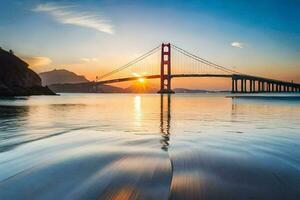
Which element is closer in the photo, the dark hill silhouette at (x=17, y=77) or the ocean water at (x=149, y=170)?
the ocean water at (x=149, y=170)

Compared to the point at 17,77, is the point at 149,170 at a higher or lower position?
lower

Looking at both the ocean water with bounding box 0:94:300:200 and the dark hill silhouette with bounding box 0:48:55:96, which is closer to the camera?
the ocean water with bounding box 0:94:300:200

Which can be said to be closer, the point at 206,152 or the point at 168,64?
the point at 206,152

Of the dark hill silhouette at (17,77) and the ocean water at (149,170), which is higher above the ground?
the dark hill silhouette at (17,77)

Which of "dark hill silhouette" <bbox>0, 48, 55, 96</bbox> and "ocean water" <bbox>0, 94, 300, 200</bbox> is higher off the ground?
"dark hill silhouette" <bbox>0, 48, 55, 96</bbox>

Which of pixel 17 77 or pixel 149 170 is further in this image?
pixel 17 77

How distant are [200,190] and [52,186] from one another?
1984mm

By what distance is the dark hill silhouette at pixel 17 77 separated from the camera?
278 feet

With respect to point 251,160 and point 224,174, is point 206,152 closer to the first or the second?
point 251,160

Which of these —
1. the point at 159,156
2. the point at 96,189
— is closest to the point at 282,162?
the point at 159,156

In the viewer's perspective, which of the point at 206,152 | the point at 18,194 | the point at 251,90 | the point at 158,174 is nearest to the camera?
the point at 18,194

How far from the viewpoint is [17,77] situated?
8881 cm

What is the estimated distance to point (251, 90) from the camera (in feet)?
396

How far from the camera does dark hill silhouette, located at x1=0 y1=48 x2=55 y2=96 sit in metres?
84.7
